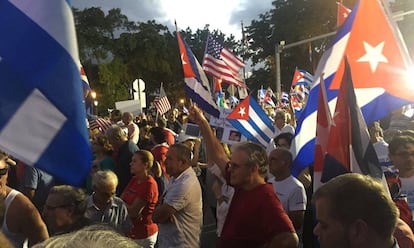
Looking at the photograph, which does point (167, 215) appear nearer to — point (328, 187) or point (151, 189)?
point (151, 189)

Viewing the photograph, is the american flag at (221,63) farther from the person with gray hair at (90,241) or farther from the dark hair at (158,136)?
the person with gray hair at (90,241)

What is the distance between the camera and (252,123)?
27.8 feet

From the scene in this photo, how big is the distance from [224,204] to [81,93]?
85.8 inches

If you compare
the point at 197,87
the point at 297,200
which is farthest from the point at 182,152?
the point at 197,87

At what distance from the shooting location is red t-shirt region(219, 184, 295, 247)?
3502 mm

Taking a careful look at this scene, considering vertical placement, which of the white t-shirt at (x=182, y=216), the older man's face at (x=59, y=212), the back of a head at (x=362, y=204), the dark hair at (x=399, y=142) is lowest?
the white t-shirt at (x=182, y=216)

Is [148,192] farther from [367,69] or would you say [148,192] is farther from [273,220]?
[367,69]

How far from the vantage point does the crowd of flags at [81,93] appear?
2.54 m

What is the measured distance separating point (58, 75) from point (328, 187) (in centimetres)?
135

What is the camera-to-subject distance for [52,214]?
11.6ft

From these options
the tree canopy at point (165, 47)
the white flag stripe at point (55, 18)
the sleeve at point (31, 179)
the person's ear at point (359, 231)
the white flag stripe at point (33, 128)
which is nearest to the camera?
the person's ear at point (359, 231)

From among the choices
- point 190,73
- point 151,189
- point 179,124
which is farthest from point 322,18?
point 151,189

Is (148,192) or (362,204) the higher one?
(362,204)

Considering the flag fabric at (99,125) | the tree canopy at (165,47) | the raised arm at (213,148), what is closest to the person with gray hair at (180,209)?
the raised arm at (213,148)
